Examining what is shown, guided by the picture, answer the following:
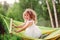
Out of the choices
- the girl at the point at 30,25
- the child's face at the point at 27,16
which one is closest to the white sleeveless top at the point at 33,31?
the girl at the point at 30,25

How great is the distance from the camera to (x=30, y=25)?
316cm

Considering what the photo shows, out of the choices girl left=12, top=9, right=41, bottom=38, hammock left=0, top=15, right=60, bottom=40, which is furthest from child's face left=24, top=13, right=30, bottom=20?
hammock left=0, top=15, right=60, bottom=40

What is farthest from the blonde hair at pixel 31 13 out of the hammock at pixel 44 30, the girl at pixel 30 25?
the hammock at pixel 44 30

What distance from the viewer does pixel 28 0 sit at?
322 centimetres

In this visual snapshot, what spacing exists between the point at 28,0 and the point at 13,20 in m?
0.32

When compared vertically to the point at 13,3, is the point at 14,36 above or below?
below

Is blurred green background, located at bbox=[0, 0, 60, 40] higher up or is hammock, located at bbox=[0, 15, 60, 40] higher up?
blurred green background, located at bbox=[0, 0, 60, 40]

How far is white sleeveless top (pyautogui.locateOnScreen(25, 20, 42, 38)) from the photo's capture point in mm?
3150

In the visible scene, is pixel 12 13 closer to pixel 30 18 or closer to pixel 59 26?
pixel 30 18

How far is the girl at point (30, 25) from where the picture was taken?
315 cm

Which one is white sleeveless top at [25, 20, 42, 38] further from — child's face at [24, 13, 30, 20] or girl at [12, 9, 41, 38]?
child's face at [24, 13, 30, 20]

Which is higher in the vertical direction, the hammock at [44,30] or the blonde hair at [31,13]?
the blonde hair at [31,13]

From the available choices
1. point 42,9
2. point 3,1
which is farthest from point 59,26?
point 3,1

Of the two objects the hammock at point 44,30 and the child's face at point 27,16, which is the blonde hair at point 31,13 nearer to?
the child's face at point 27,16
